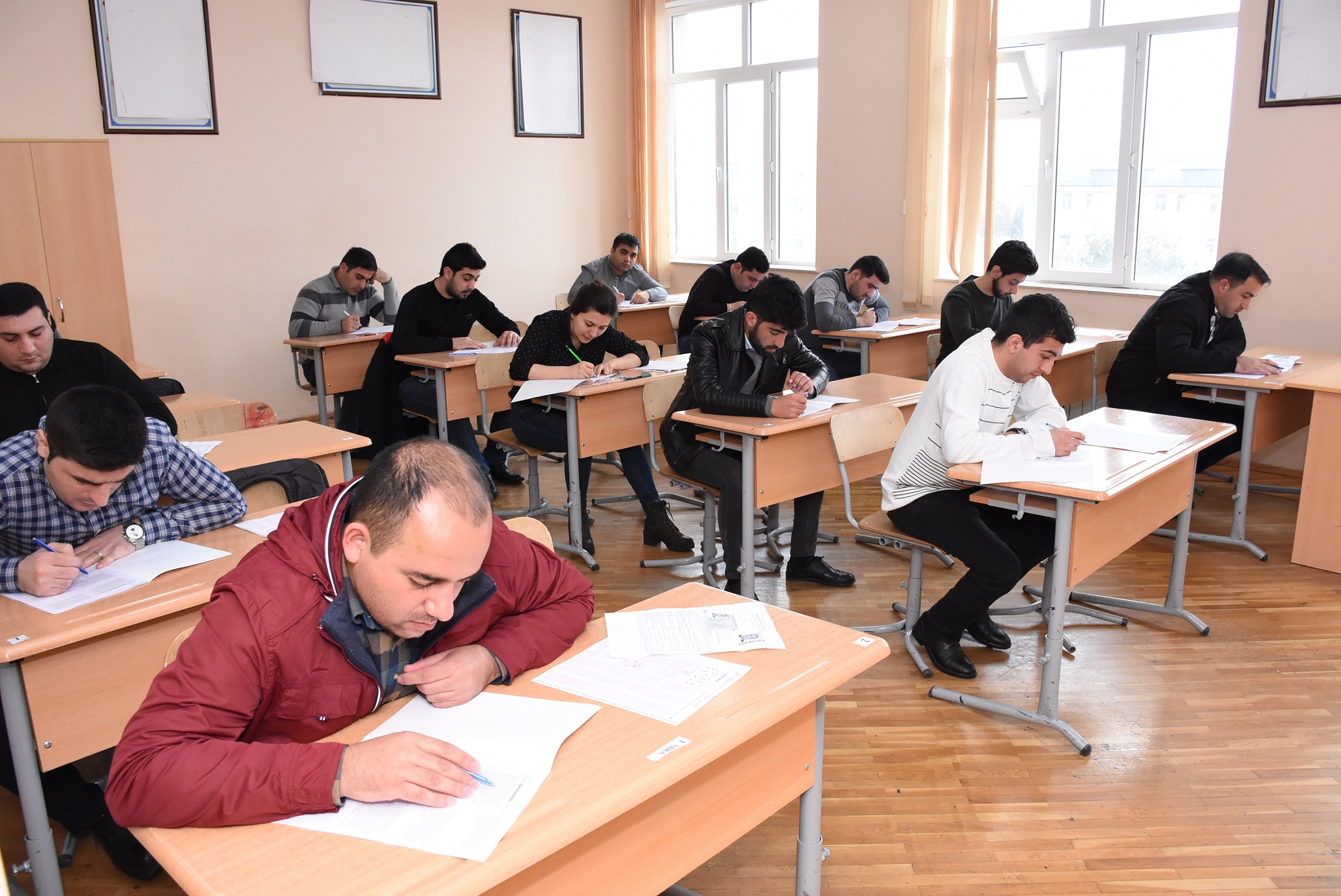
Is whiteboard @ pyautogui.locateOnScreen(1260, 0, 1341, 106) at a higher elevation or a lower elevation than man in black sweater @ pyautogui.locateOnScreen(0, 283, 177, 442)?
higher

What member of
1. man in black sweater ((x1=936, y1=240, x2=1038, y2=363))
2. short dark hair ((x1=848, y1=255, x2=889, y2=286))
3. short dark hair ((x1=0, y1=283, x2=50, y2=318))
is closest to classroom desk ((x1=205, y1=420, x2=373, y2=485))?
short dark hair ((x1=0, y1=283, x2=50, y2=318))

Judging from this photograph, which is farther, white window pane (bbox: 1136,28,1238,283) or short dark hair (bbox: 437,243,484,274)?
white window pane (bbox: 1136,28,1238,283)

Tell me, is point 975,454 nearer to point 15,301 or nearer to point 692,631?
point 692,631

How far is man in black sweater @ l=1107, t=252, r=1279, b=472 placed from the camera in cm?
412

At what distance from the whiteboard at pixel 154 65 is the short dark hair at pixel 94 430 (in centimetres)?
460

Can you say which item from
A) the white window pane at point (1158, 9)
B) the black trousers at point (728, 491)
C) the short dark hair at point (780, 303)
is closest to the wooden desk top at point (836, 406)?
the black trousers at point (728, 491)

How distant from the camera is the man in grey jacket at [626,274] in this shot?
6562mm

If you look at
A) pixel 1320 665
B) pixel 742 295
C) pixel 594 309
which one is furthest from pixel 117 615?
pixel 742 295

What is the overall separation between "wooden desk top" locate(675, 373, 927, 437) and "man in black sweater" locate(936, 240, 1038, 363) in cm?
92

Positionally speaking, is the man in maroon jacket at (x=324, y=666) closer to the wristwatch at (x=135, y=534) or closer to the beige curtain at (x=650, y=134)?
the wristwatch at (x=135, y=534)

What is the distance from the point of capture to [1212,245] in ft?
17.7

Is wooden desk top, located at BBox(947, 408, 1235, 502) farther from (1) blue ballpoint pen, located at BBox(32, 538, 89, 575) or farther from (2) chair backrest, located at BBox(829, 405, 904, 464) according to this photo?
(1) blue ballpoint pen, located at BBox(32, 538, 89, 575)

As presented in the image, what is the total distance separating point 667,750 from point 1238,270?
12.9 ft

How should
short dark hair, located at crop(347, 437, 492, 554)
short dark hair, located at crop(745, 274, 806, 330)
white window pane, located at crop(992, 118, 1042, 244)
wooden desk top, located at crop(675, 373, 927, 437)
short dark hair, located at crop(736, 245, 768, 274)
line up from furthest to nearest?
white window pane, located at crop(992, 118, 1042, 244) → short dark hair, located at crop(736, 245, 768, 274) → short dark hair, located at crop(745, 274, 806, 330) → wooden desk top, located at crop(675, 373, 927, 437) → short dark hair, located at crop(347, 437, 492, 554)
